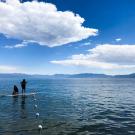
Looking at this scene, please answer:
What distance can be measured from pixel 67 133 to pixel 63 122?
5005 millimetres

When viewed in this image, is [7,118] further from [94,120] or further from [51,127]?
[94,120]

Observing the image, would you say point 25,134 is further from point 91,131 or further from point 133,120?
point 133,120

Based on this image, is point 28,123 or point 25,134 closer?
point 25,134

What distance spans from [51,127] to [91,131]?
424 cm

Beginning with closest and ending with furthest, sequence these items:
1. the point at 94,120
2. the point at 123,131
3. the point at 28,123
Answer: the point at 123,131 → the point at 28,123 → the point at 94,120

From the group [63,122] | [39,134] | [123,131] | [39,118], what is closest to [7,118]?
[39,118]

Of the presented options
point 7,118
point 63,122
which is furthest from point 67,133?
point 7,118

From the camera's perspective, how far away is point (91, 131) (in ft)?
86.8

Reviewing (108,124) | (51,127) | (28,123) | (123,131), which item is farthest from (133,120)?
(28,123)

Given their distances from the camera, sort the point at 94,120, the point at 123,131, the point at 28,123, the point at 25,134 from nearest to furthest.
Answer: the point at 25,134 → the point at 123,131 → the point at 28,123 → the point at 94,120

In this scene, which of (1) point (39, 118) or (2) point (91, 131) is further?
(1) point (39, 118)

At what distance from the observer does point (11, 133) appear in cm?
2509

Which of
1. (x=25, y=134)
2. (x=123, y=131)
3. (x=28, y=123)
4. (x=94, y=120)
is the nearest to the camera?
(x=25, y=134)

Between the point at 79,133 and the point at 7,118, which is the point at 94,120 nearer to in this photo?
the point at 79,133
